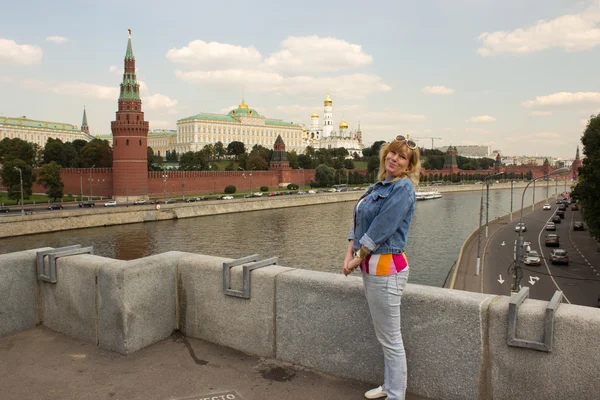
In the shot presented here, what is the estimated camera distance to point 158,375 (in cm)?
241

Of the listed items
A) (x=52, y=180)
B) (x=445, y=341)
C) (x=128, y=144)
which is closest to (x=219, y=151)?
(x=128, y=144)

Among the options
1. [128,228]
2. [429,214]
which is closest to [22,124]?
[128,228]

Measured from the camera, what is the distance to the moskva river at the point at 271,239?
20625mm

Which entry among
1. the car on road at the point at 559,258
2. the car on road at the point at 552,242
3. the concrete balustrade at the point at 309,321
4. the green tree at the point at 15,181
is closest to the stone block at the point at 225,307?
the concrete balustrade at the point at 309,321

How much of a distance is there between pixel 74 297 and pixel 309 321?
139 centimetres

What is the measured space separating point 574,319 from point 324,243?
22834 mm

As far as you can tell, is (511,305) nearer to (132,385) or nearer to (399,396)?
(399,396)

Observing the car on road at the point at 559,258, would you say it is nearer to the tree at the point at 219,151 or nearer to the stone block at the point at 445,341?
the stone block at the point at 445,341

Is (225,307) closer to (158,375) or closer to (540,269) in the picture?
(158,375)

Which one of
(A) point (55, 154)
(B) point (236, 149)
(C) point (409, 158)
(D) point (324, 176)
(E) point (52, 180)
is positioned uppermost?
(B) point (236, 149)

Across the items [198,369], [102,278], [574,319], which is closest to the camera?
[574,319]

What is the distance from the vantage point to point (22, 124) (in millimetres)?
81500

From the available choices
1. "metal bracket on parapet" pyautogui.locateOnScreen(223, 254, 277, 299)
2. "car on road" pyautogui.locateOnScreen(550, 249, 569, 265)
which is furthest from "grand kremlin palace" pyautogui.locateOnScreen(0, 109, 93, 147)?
"metal bracket on parapet" pyautogui.locateOnScreen(223, 254, 277, 299)

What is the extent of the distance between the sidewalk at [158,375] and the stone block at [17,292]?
167 millimetres
